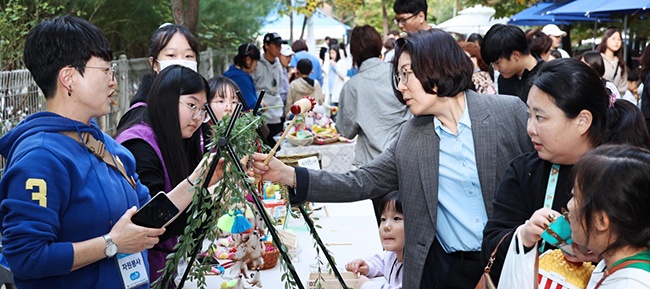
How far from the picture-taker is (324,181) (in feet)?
9.50

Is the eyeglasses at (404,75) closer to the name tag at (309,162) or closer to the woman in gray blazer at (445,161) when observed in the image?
the woman in gray blazer at (445,161)

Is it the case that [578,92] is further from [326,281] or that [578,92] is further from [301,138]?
[301,138]

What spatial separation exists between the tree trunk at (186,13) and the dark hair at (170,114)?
14.5 feet

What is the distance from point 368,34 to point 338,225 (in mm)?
1452

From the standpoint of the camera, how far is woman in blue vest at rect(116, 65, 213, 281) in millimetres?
3014

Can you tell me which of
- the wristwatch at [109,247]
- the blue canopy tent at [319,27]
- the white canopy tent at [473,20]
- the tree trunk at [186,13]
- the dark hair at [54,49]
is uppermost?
the dark hair at [54,49]

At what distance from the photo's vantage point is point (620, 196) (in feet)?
6.07

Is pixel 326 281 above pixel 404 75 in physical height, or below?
below

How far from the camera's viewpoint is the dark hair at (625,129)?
230 centimetres

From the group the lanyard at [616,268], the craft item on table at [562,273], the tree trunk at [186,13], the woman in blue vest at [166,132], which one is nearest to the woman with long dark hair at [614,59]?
the tree trunk at [186,13]

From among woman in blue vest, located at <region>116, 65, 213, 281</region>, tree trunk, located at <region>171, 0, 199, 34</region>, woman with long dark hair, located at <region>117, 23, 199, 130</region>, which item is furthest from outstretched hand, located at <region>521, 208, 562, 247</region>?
tree trunk, located at <region>171, 0, 199, 34</region>

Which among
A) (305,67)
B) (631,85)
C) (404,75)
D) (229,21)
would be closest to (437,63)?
(404,75)

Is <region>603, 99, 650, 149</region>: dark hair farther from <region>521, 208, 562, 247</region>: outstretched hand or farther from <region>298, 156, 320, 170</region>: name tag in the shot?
<region>298, 156, 320, 170</region>: name tag

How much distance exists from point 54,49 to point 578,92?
161 centimetres
